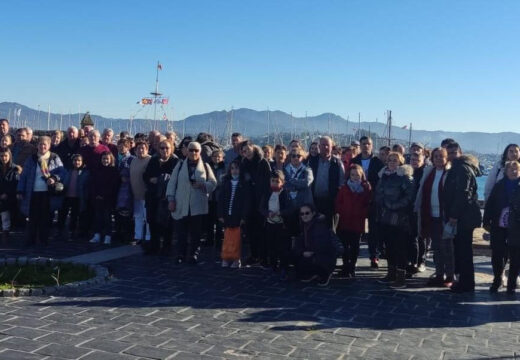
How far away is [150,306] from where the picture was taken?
6.46 meters

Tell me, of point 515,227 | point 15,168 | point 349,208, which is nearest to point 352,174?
point 349,208

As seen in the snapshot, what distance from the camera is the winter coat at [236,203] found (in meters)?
9.17

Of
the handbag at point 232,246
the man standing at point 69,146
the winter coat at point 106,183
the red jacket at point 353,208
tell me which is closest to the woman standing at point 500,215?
the red jacket at point 353,208

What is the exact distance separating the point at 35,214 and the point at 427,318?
7436mm

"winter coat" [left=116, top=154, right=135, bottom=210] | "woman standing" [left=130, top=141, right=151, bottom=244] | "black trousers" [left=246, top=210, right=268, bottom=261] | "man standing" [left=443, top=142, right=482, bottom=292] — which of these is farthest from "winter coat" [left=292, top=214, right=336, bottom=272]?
"winter coat" [left=116, top=154, right=135, bottom=210]

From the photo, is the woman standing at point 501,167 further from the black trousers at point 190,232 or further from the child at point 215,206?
the black trousers at point 190,232

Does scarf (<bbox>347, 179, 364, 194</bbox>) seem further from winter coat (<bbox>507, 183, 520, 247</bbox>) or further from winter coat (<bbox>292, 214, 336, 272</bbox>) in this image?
winter coat (<bbox>507, 183, 520, 247</bbox>)

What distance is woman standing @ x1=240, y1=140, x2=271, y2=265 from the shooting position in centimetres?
925

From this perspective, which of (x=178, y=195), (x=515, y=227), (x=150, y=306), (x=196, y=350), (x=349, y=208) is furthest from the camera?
(x=178, y=195)

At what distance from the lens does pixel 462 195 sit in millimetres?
7914

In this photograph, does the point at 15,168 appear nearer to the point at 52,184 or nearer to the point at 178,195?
the point at 52,184

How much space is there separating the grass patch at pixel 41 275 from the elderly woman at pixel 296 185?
10.7 ft

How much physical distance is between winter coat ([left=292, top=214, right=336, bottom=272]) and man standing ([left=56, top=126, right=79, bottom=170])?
19.3 ft

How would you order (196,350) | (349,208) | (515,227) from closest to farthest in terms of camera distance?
(196,350) < (515,227) < (349,208)
